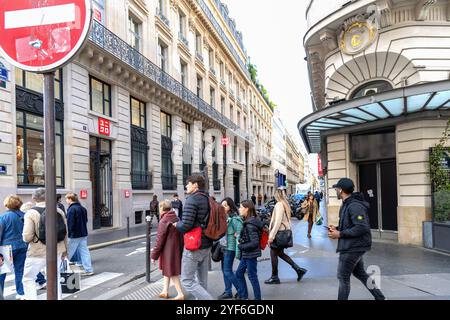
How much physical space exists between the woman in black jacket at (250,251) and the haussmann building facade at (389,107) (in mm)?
5518

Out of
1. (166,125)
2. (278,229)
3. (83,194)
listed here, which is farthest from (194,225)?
(166,125)

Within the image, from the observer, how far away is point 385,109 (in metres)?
10.1

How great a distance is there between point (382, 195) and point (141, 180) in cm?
1308

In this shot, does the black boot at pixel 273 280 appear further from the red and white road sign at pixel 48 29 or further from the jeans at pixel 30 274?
the red and white road sign at pixel 48 29

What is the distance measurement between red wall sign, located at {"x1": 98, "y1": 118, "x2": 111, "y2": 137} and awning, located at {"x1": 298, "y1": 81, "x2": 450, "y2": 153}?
919cm

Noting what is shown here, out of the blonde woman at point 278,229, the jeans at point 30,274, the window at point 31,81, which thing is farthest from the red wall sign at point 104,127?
the jeans at point 30,274

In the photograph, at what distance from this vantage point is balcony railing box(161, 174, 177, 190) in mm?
23452

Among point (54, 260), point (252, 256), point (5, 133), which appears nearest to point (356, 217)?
point (252, 256)

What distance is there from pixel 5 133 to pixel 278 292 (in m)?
10.2

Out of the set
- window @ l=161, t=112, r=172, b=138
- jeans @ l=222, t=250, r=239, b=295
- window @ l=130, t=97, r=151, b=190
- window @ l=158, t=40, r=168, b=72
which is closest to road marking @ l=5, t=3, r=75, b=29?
jeans @ l=222, t=250, r=239, b=295

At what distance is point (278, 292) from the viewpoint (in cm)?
601

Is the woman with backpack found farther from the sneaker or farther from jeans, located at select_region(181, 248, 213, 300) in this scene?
the sneaker

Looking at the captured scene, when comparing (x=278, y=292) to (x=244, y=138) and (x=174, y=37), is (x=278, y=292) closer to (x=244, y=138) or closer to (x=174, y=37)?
(x=174, y=37)

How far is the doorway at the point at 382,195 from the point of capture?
11.8 m
